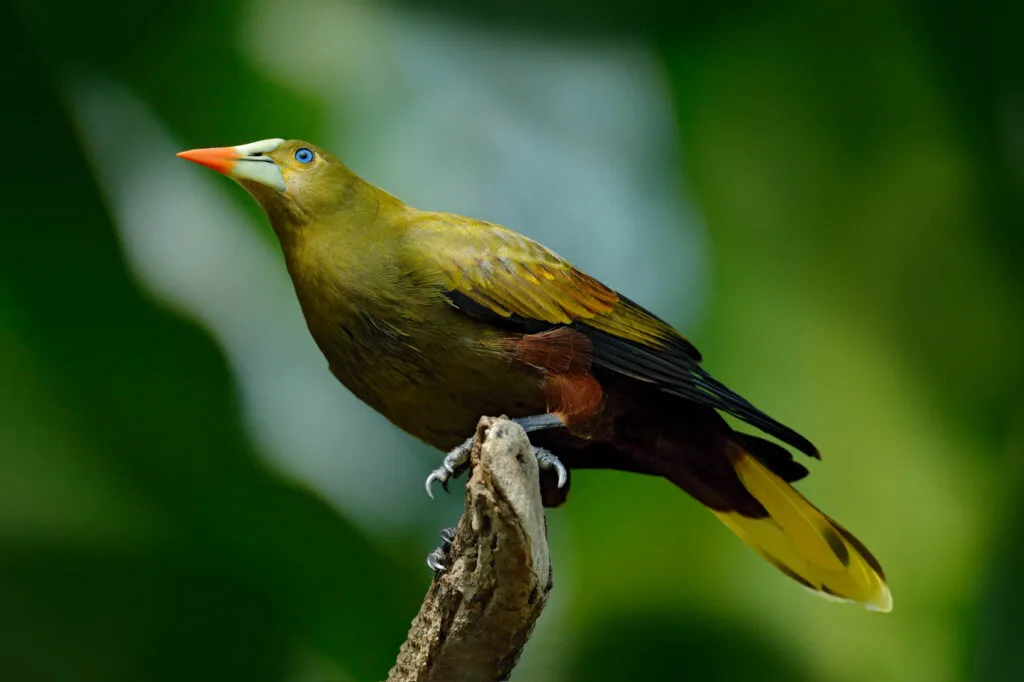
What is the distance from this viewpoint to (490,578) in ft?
5.68

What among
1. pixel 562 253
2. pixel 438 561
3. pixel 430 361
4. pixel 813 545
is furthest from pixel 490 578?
pixel 562 253

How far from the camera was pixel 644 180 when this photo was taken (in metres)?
3.24

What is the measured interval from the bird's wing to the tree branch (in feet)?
1.61

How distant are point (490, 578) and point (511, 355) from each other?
53 cm

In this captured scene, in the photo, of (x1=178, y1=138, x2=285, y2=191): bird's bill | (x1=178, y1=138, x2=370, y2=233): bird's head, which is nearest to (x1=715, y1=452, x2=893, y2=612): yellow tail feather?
(x1=178, y1=138, x2=370, y2=233): bird's head

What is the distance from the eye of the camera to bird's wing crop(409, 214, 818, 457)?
214 centimetres

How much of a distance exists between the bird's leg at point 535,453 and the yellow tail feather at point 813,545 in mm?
521

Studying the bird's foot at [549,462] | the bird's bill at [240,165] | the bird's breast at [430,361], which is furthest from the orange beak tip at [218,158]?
the bird's foot at [549,462]

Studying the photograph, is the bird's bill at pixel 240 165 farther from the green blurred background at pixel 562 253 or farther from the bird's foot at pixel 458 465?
the green blurred background at pixel 562 253

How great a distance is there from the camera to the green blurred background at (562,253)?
298 cm

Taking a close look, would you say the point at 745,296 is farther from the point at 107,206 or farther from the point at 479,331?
the point at 107,206

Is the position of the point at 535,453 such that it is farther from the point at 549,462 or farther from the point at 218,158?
the point at 218,158

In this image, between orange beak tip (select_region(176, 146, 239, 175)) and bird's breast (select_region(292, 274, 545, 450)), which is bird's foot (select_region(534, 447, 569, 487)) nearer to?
bird's breast (select_region(292, 274, 545, 450))

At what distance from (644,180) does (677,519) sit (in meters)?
1.09
